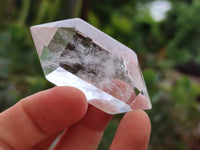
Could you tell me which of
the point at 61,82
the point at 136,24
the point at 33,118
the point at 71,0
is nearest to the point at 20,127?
the point at 33,118

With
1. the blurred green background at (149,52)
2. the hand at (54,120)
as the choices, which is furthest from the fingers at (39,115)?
the blurred green background at (149,52)

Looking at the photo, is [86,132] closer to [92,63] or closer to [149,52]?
[92,63]

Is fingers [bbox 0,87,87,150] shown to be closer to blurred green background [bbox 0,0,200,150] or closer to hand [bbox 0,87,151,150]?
hand [bbox 0,87,151,150]

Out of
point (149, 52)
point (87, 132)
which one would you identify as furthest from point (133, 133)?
point (149, 52)

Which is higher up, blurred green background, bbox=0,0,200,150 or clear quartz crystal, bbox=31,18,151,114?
clear quartz crystal, bbox=31,18,151,114

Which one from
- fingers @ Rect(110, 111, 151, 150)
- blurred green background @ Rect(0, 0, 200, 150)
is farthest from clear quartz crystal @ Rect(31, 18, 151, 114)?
blurred green background @ Rect(0, 0, 200, 150)
